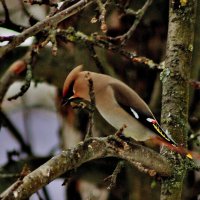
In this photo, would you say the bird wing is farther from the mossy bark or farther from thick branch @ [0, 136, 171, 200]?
thick branch @ [0, 136, 171, 200]

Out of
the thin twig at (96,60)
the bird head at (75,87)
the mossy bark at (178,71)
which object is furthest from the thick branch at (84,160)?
the thin twig at (96,60)

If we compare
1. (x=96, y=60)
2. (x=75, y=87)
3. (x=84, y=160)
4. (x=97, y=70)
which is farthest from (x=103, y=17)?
(x=97, y=70)

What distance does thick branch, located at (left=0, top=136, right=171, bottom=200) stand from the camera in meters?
1.49

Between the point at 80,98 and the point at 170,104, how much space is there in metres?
0.30

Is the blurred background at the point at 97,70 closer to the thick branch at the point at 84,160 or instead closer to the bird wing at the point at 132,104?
the bird wing at the point at 132,104

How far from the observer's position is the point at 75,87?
2137 mm

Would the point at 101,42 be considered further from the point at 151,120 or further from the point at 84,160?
the point at 84,160

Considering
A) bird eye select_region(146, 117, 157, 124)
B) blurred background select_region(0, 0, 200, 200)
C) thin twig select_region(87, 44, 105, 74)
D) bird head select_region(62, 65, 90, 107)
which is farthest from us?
blurred background select_region(0, 0, 200, 200)

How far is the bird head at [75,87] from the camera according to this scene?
2119 millimetres

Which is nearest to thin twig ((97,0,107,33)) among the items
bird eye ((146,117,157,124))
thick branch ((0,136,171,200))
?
thick branch ((0,136,171,200))

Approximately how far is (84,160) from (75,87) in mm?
481

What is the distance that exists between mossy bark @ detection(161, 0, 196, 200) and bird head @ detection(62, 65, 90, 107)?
268 mm

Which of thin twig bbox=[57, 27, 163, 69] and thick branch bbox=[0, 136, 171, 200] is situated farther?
thin twig bbox=[57, 27, 163, 69]

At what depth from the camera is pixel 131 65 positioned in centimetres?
378
